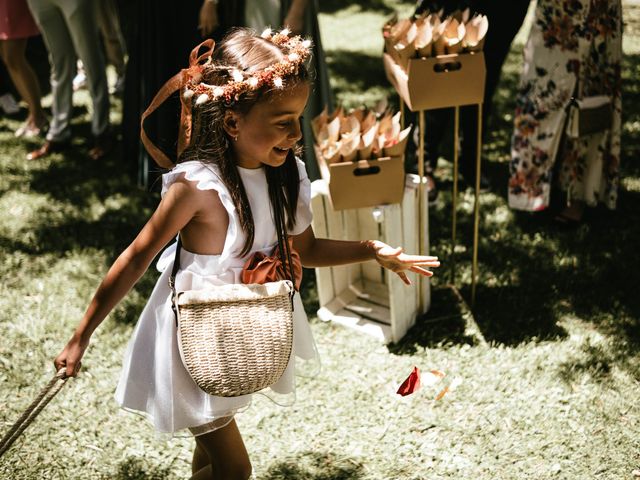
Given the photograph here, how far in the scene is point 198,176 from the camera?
6.28 ft

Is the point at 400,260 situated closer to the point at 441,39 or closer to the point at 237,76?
the point at 237,76

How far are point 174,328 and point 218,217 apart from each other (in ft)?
1.16

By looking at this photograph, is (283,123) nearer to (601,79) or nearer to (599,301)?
(599,301)

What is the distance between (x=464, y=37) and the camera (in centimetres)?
310

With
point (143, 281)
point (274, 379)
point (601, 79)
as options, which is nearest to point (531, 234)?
point (601, 79)

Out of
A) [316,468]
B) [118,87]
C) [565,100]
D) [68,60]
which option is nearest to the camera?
[316,468]

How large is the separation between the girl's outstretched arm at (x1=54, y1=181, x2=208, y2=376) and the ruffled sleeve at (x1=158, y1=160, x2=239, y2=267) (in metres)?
0.03

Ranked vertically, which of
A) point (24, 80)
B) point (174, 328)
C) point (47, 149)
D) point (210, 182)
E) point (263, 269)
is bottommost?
point (47, 149)

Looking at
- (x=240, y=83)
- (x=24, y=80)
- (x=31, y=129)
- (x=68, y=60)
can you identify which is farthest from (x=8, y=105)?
(x=240, y=83)

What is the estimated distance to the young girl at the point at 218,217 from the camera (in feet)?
6.24

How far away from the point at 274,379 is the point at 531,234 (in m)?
2.79

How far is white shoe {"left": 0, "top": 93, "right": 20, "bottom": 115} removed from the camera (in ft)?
21.4

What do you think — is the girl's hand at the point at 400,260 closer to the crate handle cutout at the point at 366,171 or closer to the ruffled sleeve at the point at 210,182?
the ruffled sleeve at the point at 210,182

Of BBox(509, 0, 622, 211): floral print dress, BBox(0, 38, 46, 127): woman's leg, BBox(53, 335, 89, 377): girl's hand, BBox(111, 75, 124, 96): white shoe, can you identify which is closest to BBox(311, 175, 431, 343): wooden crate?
BBox(509, 0, 622, 211): floral print dress
